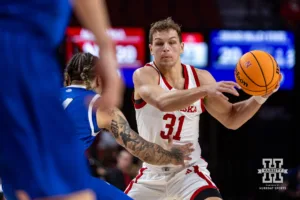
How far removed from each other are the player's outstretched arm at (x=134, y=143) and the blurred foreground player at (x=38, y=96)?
1473 mm

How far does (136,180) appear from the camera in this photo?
201 inches

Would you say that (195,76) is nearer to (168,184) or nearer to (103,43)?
(168,184)

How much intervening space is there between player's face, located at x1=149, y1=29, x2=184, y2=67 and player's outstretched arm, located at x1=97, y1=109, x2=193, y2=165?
95cm

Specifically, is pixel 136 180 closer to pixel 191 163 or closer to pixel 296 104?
pixel 191 163

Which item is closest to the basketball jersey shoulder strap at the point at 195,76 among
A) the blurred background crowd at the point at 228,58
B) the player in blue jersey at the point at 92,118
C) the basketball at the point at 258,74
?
the basketball at the point at 258,74

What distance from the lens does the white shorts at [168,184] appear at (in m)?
4.90

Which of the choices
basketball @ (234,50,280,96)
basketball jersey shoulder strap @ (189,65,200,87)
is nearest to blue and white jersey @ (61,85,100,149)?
basketball @ (234,50,280,96)

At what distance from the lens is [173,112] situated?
512 centimetres

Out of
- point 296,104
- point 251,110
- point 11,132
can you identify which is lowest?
point 296,104

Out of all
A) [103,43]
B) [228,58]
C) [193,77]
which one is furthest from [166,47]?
[228,58]

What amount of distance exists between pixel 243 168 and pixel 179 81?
527 centimetres

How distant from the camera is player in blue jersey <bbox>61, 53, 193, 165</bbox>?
3988 mm

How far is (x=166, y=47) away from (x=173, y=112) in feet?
1.65

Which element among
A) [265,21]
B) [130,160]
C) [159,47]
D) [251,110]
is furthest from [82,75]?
[265,21]
